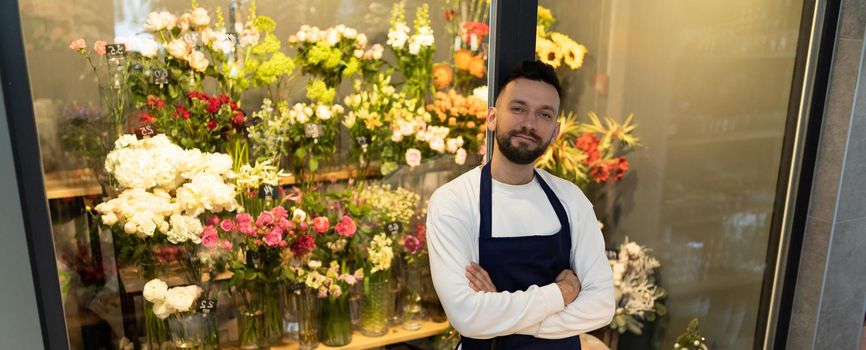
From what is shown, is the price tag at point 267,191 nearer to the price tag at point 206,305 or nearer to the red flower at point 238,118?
the red flower at point 238,118

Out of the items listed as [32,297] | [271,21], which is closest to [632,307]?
[271,21]

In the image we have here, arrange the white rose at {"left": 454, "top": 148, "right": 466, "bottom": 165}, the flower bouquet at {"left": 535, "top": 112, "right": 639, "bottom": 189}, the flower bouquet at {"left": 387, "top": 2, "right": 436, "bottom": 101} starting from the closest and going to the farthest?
the flower bouquet at {"left": 387, "top": 2, "right": 436, "bottom": 101}, the white rose at {"left": 454, "top": 148, "right": 466, "bottom": 165}, the flower bouquet at {"left": 535, "top": 112, "right": 639, "bottom": 189}

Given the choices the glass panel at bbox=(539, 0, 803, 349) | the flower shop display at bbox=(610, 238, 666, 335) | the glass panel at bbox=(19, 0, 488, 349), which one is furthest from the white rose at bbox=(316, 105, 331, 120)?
the flower shop display at bbox=(610, 238, 666, 335)

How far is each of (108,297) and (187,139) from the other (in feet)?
1.58

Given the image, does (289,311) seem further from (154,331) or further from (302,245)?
(154,331)

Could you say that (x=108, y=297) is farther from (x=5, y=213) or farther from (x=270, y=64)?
(x=270, y=64)

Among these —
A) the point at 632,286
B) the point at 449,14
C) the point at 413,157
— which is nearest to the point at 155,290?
the point at 413,157

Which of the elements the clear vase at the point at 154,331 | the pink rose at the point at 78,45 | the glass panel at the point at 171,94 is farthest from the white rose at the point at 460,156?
the pink rose at the point at 78,45

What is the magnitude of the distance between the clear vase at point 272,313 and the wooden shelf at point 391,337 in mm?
36

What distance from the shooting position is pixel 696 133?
2818 millimetres

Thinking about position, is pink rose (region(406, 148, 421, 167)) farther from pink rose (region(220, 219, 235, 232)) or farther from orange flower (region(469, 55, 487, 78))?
pink rose (region(220, 219, 235, 232))

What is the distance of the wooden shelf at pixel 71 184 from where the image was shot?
1667 mm

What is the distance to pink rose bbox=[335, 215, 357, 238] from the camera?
2.04 meters

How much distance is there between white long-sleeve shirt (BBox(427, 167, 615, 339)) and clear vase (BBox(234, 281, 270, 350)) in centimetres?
58
